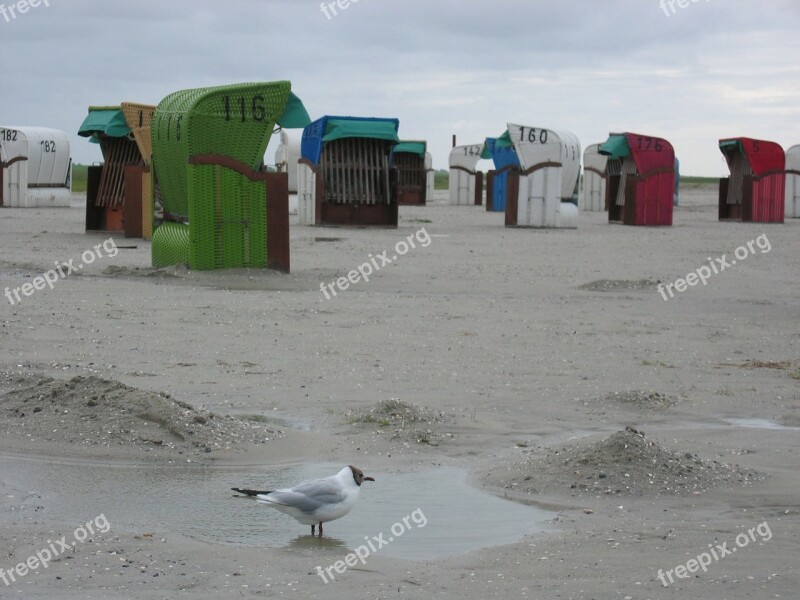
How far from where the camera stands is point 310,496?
18.5 feet

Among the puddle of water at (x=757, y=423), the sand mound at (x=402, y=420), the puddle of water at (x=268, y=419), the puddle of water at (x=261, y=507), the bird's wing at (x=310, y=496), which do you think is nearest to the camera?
the bird's wing at (x=310, y=496)

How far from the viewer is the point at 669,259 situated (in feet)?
70.6

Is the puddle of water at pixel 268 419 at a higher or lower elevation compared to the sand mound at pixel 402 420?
lower

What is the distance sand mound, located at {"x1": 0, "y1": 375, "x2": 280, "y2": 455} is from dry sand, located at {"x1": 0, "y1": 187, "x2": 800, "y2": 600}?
2 centimetres

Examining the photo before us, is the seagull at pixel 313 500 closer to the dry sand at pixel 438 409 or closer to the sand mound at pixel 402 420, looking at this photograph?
the dry sand at pixel 438 409

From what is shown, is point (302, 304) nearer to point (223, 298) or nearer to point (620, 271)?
point (223, 298)

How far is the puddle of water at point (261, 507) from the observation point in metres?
5.74

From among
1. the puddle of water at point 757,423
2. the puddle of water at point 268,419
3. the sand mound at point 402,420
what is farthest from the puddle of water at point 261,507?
the puddle of water at point 757,423

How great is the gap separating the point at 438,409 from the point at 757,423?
2189mm

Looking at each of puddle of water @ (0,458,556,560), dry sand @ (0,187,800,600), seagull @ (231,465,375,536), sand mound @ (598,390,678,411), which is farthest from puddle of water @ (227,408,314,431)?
sand mound @ (598,390,678,411)

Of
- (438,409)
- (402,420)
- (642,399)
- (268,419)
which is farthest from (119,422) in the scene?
(642,399)

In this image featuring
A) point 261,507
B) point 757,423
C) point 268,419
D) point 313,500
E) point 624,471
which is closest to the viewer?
point 313,500

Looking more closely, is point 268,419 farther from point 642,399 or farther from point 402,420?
point 642,399

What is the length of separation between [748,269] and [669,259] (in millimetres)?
1884
